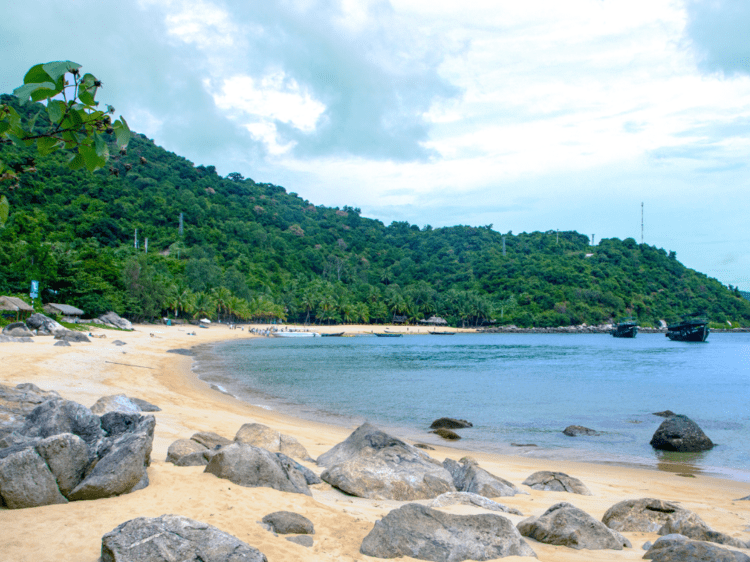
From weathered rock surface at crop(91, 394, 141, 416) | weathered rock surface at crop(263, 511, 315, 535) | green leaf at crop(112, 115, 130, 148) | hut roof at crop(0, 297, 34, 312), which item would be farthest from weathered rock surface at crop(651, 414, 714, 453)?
hut roof at crop(0, 297, 34, 312)

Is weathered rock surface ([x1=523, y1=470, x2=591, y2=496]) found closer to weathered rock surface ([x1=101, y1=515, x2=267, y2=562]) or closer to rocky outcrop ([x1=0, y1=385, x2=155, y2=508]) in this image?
weathered rock surface ([x1=101, y1=515, x2=267, y2=562])

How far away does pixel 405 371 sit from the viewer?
31.7 m

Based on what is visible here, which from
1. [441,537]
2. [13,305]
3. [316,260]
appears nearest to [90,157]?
[441,537]

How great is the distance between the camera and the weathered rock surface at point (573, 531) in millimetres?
4855

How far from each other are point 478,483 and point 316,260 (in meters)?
120

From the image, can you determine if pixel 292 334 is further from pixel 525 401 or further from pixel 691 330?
pixel 691 330

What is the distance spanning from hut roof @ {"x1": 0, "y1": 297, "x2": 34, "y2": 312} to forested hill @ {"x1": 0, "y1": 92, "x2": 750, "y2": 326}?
70.9 feet

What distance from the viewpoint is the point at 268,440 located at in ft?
26.9

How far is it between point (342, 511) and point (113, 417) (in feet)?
9.96

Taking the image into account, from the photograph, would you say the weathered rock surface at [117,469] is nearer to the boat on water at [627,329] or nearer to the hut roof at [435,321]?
the boat on water at [627,329]

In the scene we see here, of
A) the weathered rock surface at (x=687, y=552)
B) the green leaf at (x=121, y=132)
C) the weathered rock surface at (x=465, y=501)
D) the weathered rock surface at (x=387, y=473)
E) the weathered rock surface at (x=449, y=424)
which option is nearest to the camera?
the green leaf at (x=121, y=132)

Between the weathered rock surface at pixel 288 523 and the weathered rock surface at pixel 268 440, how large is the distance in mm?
3425

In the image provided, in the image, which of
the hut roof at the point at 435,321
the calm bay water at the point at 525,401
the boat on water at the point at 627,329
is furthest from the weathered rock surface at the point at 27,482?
the hut roof at the point at 435,321

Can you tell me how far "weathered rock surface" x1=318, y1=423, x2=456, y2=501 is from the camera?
6297 mm
